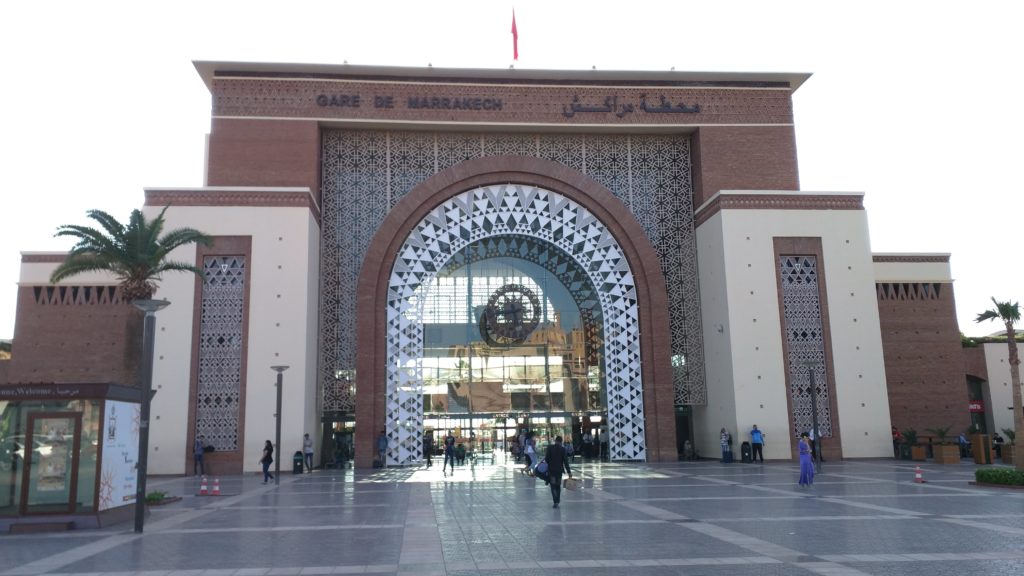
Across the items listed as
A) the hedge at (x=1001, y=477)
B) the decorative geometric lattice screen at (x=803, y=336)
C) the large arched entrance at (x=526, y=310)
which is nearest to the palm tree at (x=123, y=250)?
the large arched entrance at (x=526, y=310)

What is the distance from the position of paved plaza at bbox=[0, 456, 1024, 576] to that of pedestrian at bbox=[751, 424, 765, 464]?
674 centimetres

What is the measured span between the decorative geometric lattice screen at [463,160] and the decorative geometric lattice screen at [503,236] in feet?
5.00

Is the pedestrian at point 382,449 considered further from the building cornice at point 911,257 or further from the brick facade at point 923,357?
the building cornice at point 911,257

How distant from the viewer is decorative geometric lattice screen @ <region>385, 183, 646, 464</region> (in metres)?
27.9

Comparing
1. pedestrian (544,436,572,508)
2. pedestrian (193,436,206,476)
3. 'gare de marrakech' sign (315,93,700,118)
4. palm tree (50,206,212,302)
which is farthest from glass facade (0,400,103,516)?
'gare de marrakech' sign (315,93,700,118)

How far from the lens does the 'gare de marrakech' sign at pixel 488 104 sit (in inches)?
1141

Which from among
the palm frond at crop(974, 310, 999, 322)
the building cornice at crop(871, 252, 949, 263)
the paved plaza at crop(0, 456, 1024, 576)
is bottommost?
the paved plaza at crop(0, 456, 1024, 576)

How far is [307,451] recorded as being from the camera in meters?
25.7

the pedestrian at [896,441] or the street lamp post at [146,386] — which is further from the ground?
the street lamp post at [146,386]

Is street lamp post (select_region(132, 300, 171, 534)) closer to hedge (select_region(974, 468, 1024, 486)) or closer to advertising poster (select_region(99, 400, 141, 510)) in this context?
advertising poster (select_region(99, 400, 141, 510))

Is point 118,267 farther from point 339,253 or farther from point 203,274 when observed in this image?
point 339,253

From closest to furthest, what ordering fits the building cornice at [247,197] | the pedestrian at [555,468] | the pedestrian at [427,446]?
the pedestrian at [555,468] < the building cornice at [247,197] < the pedestrian at [427,446]

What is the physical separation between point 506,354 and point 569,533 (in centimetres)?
1831

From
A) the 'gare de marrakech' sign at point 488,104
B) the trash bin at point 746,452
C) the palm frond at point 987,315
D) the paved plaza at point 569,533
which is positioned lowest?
the paved plaza at point 569,533
